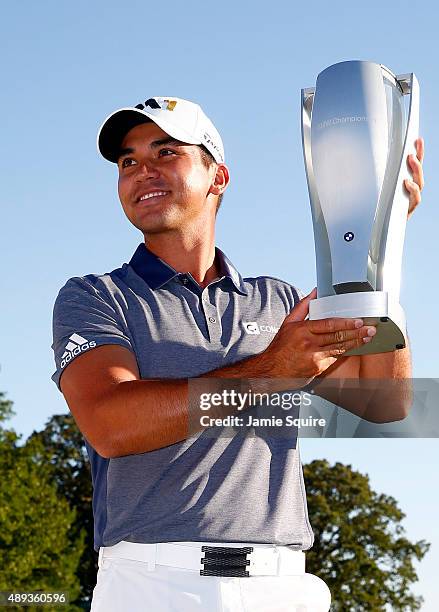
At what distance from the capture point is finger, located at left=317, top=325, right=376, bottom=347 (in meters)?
3.38

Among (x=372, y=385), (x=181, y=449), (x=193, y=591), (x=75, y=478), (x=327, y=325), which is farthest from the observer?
(x=75, y=478)

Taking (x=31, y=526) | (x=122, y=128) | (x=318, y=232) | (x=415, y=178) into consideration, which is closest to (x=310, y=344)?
(x=318, y=232)

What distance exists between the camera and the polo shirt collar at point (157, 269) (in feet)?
15.1

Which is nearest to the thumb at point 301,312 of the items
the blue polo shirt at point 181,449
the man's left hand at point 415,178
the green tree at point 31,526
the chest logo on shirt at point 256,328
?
the man's left hand at point 415,178

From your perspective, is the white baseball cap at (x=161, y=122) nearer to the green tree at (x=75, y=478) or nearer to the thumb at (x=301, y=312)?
the thumb at (x=301, y=312)

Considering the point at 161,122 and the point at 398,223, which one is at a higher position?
the point at 161,122

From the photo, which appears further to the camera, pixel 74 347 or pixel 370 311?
pixel 74 347

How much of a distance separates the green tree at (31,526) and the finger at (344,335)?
39290 mm

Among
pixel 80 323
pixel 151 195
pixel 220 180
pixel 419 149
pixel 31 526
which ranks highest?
pixel 31 526

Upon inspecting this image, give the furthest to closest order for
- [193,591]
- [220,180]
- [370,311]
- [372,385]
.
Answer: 1. [220,180]
2. [372,385]
3. [193,591]
4. [370,311]

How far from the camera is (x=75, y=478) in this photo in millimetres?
51531

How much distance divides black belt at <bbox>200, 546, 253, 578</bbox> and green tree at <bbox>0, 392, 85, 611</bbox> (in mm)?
38527

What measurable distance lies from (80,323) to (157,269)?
0.54 metres

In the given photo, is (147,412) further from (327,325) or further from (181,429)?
(327,325)
